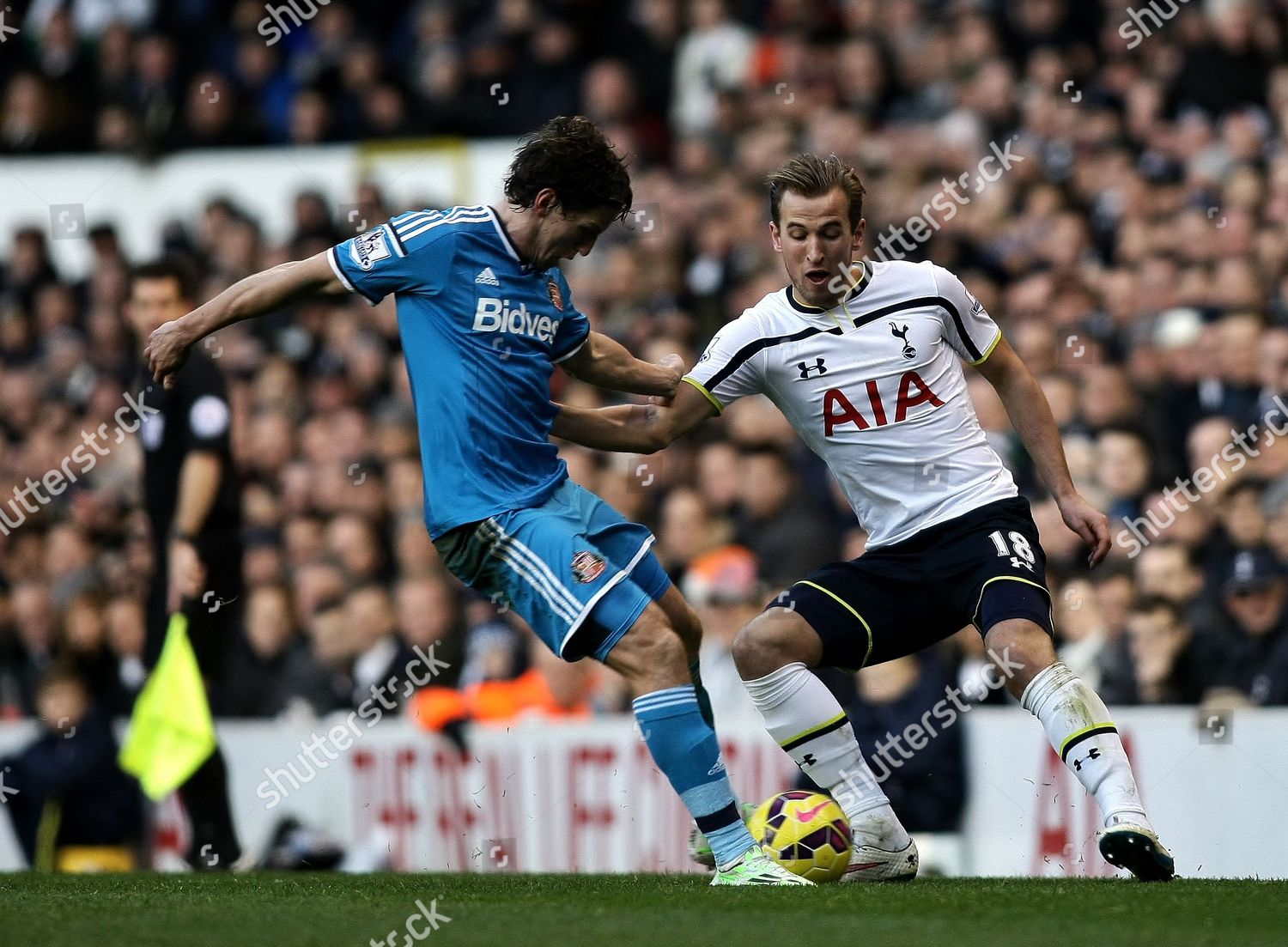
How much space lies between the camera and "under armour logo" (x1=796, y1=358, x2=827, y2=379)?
20.0ft

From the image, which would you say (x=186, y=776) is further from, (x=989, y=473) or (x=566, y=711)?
(x=989, y=473)

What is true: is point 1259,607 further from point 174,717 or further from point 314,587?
point 314,587

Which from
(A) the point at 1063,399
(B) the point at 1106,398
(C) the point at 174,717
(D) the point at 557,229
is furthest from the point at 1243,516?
(C) the point at 174,717

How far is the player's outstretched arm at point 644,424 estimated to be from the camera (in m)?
6.23

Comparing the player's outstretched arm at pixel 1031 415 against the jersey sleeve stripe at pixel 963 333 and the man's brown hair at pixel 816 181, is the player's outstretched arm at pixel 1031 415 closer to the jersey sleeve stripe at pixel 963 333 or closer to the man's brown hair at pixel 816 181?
the jersey sleeve stripe at pixel 963 333

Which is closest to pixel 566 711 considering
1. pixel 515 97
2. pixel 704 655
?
pixel 704 655

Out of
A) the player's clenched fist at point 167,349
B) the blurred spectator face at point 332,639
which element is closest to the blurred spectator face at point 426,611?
the blurred spectator face at point 332,639

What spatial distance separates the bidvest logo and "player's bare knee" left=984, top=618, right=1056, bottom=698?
165 cm

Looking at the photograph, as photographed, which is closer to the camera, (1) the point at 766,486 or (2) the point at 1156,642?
(2) the point at 1156,642

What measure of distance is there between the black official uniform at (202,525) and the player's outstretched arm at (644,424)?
2.23 meters

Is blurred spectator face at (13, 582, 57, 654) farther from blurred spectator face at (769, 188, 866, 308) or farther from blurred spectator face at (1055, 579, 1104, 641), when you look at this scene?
blurred spectator face at (769, 188, 866, 308)

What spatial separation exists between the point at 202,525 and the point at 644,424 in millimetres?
2472

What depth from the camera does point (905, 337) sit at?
6.06 meters

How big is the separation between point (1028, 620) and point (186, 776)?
4.04 m
